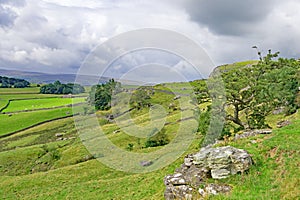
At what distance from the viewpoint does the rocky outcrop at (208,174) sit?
1986 centimetres

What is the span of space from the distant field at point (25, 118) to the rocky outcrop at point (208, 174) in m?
109

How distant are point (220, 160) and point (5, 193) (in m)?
32.4

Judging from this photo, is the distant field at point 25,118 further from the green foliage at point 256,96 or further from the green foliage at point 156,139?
the green foliage at point 256,96

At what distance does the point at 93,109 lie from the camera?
123m

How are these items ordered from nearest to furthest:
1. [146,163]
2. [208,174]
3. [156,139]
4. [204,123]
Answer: [208,174] < [204,123] < [146,163] < [156,139]

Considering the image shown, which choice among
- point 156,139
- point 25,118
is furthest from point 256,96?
point 25,118

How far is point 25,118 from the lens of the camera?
13288 centimetres

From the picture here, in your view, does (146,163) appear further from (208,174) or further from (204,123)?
(208,174)

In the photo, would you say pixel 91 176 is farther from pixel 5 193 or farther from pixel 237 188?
pixel 237 188

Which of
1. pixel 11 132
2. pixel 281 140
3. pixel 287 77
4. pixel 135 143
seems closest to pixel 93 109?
pixel 11 132

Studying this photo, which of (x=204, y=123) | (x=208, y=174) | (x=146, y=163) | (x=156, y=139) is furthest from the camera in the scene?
(x=156, y=139)

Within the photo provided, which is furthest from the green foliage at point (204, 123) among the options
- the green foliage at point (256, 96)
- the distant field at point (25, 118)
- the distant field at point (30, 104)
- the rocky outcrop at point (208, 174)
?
the distant field at point (30, 104)

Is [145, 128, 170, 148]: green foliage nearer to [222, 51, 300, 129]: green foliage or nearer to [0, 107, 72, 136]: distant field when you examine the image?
[222, 51, 300, 129]: green foliage

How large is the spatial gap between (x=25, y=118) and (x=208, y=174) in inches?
5072
